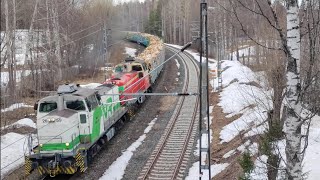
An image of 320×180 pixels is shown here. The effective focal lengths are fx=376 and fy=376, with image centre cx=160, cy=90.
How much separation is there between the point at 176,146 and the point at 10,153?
802cm

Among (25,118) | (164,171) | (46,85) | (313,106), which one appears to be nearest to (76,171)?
(164,171)

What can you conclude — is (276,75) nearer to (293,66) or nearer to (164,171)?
(293,66)


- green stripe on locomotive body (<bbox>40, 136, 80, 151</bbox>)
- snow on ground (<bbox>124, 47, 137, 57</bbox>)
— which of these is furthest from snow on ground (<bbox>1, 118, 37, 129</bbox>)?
snow on ground (<bbox>124, 47, 137, 57</bbox>)

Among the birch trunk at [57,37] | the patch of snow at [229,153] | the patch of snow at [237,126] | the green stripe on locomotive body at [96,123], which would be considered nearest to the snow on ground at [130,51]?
the birch trunk at [57,37]

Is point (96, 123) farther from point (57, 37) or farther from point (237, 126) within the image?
point (57, 37)

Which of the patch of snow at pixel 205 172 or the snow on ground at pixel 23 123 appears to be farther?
the snow on ground at pixel 23 123

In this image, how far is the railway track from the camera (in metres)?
16.0

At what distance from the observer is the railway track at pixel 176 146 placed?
15981 mm

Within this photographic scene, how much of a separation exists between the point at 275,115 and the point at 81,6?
4341 centimetres

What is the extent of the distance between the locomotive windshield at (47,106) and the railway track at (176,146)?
4.68 m

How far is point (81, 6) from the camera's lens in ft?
166

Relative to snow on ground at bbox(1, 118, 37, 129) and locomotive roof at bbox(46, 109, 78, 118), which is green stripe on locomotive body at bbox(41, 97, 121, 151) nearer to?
locomotive roof at bbox(46, 109, 78, 118)

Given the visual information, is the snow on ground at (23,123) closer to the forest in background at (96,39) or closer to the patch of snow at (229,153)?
the forest in background at (96,39)

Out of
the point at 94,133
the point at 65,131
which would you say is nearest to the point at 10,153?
the point at 65,131
